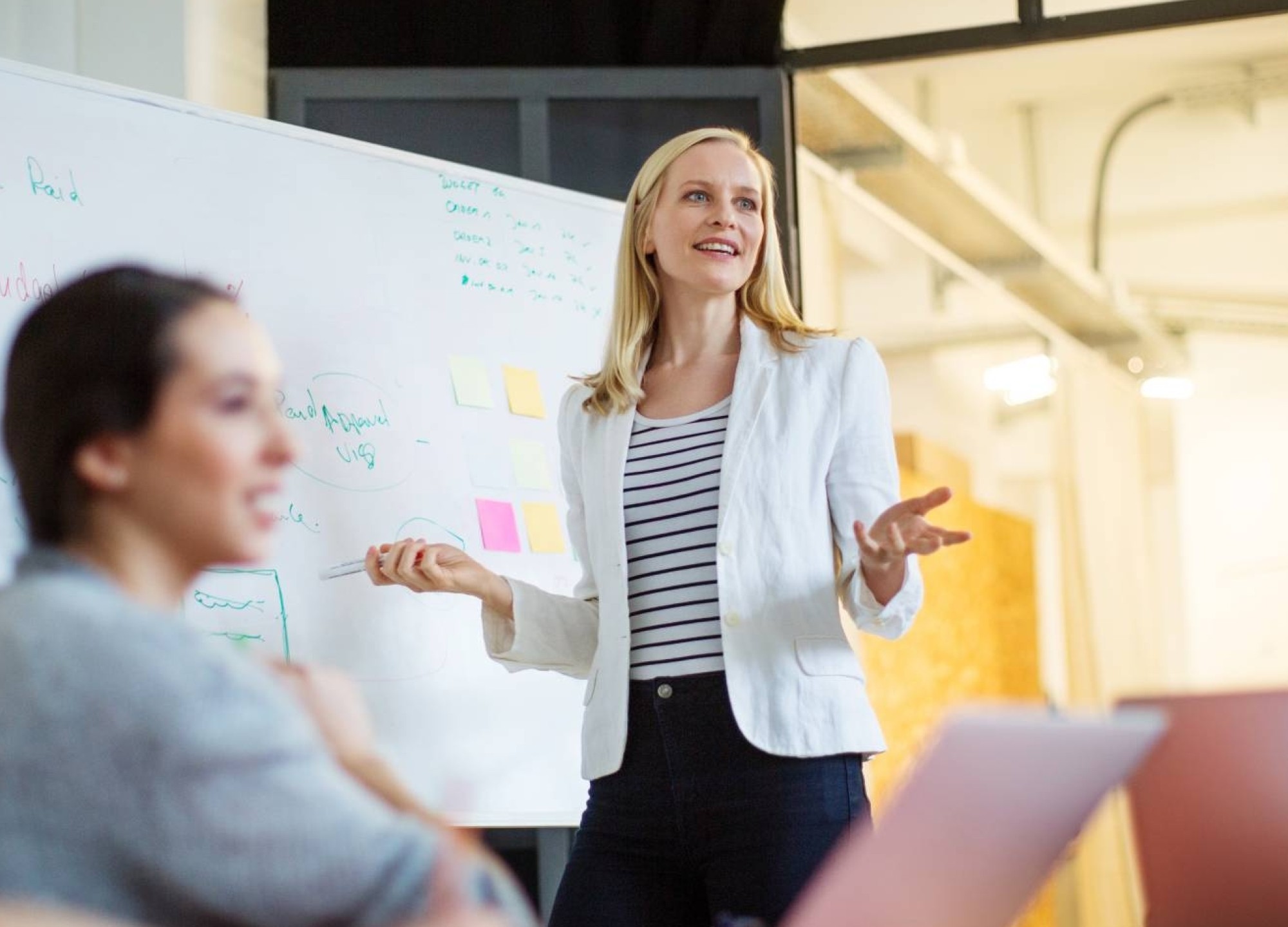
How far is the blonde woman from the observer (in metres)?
1.66

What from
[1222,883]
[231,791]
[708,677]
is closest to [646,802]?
[708,677]

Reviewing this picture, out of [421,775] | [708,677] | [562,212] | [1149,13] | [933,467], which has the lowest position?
[421,775]

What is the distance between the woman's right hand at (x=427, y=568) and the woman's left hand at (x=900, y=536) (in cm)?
49

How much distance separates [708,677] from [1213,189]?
15.6 ft

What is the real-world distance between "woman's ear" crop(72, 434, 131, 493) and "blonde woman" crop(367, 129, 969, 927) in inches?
36.2

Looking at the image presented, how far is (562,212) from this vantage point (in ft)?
9.08

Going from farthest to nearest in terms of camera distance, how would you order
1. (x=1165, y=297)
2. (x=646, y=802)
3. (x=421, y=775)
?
(x=1165, y=297)
(x=421, y=775)
(x=646, y=802)

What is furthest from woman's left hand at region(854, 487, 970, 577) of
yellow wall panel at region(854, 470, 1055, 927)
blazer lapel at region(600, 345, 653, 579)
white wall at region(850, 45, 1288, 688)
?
white wall at region(850, 45, 1288, 688)

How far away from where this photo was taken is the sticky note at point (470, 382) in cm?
254

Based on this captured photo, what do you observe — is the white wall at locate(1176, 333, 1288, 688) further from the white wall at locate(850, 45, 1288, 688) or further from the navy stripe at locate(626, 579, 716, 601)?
the navy stripe at locate(626, 579, 716, 601)

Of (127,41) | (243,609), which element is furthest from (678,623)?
(127,41)

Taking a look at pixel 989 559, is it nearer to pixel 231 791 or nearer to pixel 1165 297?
pixel 1165 297

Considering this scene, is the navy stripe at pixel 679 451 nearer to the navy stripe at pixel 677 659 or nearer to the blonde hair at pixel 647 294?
the blonde hair at pixel 647 294

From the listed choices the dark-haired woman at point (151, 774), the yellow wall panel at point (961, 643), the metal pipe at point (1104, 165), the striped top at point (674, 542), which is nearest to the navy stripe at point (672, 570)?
the striped top at point (674, 542)
